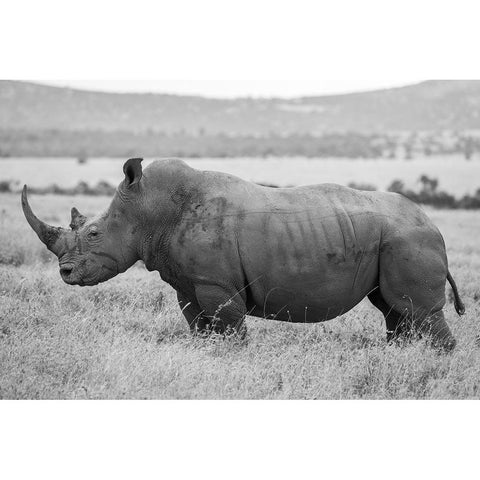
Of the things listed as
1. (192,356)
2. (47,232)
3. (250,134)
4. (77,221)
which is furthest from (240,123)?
(192,356)

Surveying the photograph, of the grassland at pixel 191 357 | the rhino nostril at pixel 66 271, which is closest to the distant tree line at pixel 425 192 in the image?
the grassland at pixel 191 357

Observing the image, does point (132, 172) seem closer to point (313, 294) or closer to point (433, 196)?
point (313, 294)

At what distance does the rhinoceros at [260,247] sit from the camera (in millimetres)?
7117

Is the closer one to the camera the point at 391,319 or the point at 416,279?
the point at 416,279

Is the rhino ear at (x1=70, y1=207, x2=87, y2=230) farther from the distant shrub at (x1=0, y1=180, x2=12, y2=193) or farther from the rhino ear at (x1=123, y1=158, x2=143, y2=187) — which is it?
the distant shrub at (x1=0, y1=180, x2=12, y2=193)

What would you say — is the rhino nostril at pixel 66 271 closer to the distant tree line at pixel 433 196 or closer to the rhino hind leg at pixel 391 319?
the rhino hind leg at pixel 391 319

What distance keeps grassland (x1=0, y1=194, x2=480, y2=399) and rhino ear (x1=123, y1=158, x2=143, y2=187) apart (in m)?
1.37

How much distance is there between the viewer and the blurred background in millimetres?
14031

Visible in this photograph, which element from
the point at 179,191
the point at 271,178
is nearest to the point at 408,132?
the point at 271,178

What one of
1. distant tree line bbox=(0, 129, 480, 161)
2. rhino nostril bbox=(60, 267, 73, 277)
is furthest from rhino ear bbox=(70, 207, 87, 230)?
distant tree line bbox=(0, 129, 480, 161)

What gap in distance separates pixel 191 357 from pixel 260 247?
1.08 meters

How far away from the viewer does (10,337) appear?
737cm

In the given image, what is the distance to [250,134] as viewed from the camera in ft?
59.3

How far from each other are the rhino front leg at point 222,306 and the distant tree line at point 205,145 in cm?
1000
